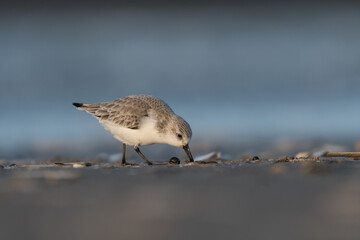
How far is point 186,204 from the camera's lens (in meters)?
3.08

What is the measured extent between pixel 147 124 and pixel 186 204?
295 centimetres

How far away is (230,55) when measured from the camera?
13414 mm

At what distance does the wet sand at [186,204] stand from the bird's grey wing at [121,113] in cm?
181

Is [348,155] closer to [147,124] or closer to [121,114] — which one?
[147,124]

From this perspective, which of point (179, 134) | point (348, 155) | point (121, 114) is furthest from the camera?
point (121, 114)

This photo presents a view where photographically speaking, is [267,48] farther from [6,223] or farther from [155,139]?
[6,223]

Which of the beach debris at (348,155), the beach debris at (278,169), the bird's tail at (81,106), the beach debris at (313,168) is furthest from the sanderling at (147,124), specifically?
the beach debris at (313,168)

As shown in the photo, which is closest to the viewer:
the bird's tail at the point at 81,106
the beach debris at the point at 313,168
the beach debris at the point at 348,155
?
the beach debris at the point at 313,168

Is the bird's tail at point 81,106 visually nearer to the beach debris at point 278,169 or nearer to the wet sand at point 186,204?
the wet sand at point 186,204

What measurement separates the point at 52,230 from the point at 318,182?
5.64 ft

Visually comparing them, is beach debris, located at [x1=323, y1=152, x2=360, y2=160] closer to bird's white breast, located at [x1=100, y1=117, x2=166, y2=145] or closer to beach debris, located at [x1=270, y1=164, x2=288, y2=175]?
beach debris, located at [x1=270, y1=164, x2=288, y2=175]

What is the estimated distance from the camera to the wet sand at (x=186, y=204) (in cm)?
259

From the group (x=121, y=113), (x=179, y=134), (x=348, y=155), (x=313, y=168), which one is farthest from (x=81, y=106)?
(x=313, y=168)

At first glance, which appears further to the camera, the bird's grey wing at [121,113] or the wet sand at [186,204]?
the bird's grey wing at [121,113]
